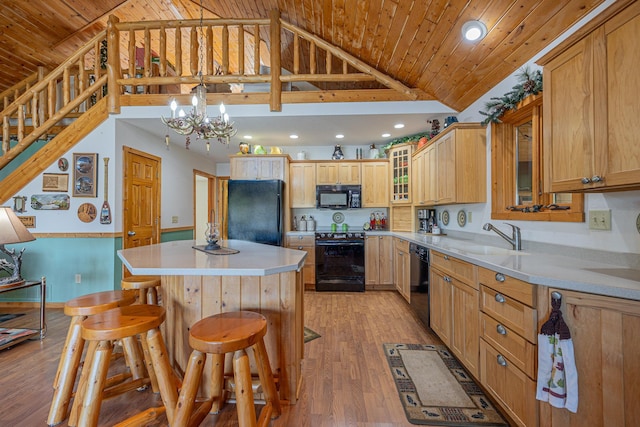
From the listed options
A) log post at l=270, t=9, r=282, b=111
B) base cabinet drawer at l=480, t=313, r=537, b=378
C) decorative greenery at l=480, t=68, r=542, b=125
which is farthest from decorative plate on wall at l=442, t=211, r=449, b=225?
log post at l=270, t=9, r=282, b=111

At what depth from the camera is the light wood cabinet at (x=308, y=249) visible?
4258mm

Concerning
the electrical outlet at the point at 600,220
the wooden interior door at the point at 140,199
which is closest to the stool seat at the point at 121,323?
the electrical outlet at the point at 600,220

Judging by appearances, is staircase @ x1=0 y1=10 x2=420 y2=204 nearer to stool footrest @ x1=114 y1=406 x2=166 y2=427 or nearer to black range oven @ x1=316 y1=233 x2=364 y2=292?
black range oven @ x1=316 y1=233 x2=364 y2=292

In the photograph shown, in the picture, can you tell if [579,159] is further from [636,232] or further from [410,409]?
[410,409]

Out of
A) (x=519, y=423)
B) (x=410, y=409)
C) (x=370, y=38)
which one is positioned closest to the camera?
(x=519, y=423)

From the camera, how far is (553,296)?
1238 mm

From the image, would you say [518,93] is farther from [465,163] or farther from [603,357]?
[603,357]

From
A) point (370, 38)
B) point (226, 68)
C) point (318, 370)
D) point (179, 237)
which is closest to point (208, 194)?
point (179, 237)

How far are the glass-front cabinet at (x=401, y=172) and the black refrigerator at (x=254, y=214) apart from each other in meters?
1.90

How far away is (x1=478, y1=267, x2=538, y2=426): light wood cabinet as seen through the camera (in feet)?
4.32

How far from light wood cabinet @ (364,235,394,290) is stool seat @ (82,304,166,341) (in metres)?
3.20

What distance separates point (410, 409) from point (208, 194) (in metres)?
5.91

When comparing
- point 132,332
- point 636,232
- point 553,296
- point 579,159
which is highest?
point 579,159

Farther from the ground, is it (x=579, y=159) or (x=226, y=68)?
(x=226, y=68)
